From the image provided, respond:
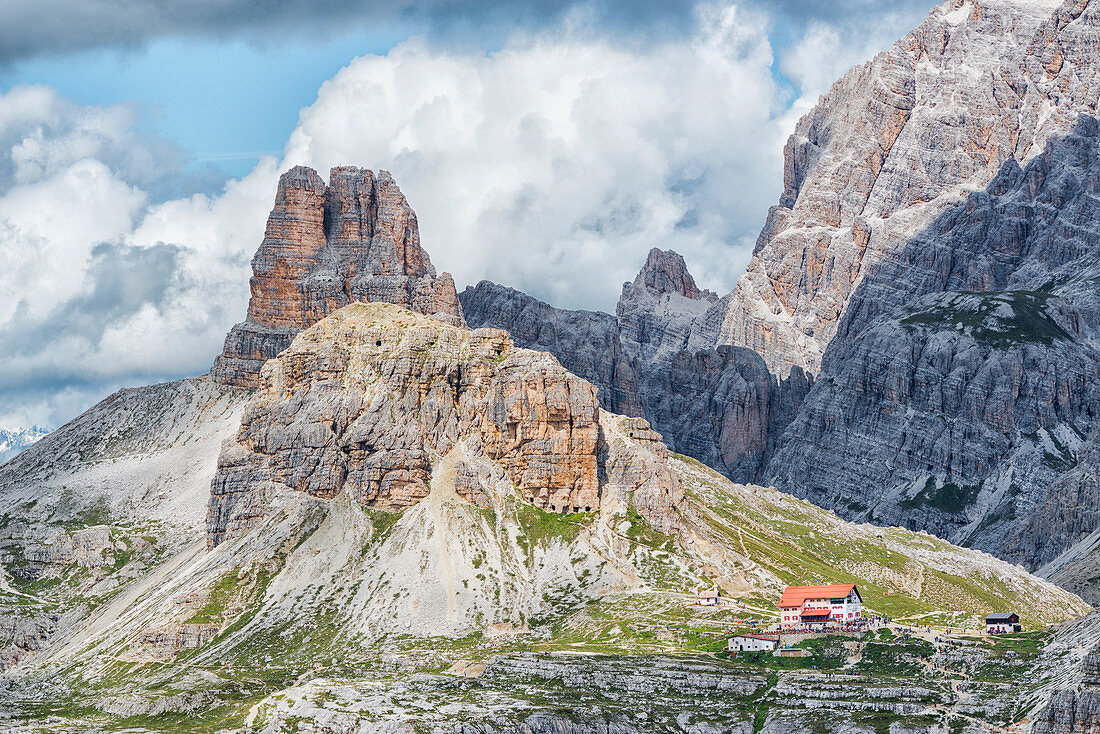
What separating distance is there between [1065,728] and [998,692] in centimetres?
2923

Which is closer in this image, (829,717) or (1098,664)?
(1098,664)

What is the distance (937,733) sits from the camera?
18525 centimetres

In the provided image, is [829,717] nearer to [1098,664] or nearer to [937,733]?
[937,733]

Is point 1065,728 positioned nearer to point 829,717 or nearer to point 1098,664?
point 1098,664

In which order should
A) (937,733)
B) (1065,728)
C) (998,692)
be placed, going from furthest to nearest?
(998,692)
(937,733)
(1065,728)

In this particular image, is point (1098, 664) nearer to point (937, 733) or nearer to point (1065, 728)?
point (1065, 728)

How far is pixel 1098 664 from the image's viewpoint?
17050cm

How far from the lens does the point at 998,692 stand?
198m

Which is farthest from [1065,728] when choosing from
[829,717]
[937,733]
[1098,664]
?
[829,717]

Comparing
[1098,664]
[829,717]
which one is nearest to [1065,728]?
[1098,664]

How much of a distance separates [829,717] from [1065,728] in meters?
37.1

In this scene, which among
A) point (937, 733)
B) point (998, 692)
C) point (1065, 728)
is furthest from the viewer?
point (998, 692)

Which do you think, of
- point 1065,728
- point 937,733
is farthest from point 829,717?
point 1065,728

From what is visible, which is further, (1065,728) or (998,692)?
(998,692)
